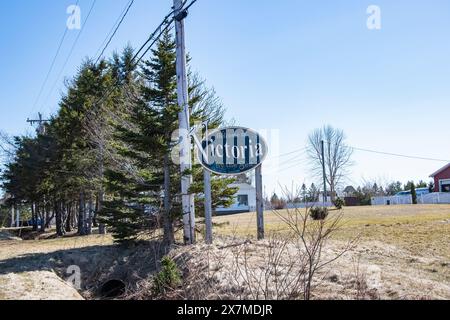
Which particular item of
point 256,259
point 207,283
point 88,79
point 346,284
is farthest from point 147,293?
point 88,79

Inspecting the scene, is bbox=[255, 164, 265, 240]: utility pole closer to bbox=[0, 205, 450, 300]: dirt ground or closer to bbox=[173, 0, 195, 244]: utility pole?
bbox=[0, 205, 450, 300]: dirt ground

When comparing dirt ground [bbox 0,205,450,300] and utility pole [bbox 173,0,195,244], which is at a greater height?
utility pole [bbox 173,0,195,244]

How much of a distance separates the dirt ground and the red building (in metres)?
32.2

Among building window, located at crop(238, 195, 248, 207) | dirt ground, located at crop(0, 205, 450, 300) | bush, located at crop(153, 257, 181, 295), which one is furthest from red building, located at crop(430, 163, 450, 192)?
bush, located at crop(153, 257, 181, 295)

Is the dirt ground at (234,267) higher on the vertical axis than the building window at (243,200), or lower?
lower

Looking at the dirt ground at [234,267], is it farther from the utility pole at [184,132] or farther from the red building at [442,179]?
the red building at [442,179]

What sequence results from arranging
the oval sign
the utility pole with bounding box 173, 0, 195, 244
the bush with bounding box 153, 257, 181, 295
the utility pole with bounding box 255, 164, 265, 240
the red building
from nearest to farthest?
the bush with bounding box 153, 257, 181, 295, the oval sign, the utility pole with bounding box 173, 0, 195, 244, the utility pole with bounding box 255, 164, 265, 240, the red building

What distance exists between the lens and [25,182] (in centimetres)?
2462

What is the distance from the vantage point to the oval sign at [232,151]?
29.5ft

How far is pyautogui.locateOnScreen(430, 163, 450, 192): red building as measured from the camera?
131 feet

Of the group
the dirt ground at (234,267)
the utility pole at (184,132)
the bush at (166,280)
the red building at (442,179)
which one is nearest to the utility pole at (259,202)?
the dirt ground at (234,267)

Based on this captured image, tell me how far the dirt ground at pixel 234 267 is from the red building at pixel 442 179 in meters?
32.2

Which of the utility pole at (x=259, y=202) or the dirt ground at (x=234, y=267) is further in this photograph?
the utility pole at (x=259, y=202)
